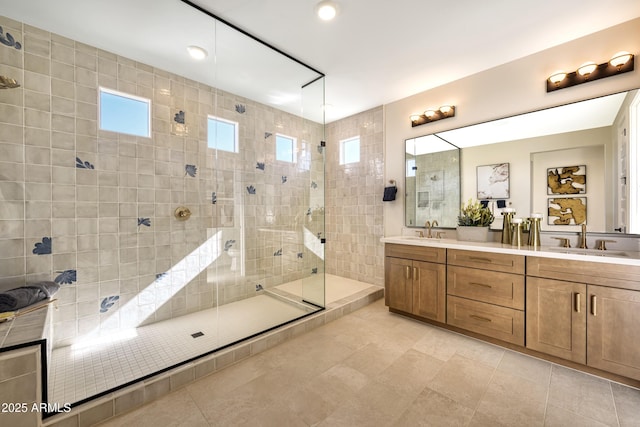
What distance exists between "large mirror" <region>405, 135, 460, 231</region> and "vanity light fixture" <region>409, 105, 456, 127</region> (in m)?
0.20

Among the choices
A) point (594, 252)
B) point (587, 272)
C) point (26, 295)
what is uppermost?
point (594, 252)

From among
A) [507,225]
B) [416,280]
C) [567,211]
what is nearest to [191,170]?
[416,280]

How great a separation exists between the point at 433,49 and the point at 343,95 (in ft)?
4.04

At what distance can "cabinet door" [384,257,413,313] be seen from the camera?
107 inches

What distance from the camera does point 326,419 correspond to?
1441mm

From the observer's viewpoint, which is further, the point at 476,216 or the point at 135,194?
the point at 476,216

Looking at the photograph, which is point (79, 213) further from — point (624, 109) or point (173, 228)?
point (624, 109)

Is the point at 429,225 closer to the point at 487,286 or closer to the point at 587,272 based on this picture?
the point at 487,286

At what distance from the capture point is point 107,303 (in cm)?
229

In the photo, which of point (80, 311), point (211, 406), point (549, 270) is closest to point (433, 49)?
point (549, 270)

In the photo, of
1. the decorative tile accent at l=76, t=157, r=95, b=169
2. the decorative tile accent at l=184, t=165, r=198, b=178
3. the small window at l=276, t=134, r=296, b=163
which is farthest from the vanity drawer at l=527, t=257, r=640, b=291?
the decorative tile accent at l=76, t=157, r=95, b=169

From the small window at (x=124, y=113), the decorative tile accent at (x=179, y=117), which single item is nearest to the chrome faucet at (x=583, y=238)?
the decorative tile accent at (x=179, y=117)

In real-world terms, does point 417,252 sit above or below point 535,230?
below

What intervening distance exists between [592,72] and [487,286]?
1961 mm
